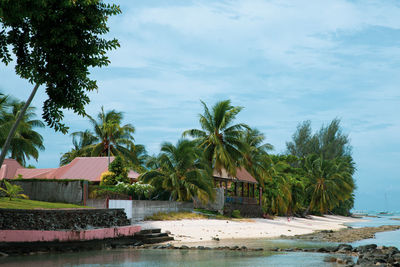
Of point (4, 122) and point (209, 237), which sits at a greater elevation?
point (4, 122)

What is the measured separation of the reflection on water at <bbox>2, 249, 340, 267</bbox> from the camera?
12906mm

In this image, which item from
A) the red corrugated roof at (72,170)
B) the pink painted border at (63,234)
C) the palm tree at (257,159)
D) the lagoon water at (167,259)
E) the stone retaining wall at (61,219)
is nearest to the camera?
the lagoon water at (167,259)

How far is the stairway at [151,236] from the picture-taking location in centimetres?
1964

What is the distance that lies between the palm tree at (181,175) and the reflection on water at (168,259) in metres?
11.7

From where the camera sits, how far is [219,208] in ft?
109

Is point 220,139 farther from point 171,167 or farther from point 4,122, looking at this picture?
point 4,122

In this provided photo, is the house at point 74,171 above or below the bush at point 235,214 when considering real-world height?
above

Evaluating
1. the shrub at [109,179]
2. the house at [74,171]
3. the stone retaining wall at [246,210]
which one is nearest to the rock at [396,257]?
the shrub at [109,179]

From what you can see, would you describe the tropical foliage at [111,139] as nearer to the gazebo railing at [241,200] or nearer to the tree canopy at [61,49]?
the gazebo railing at [241,200]

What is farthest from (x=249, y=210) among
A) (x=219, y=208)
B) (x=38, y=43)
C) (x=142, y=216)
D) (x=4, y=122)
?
(x=38, y=43)

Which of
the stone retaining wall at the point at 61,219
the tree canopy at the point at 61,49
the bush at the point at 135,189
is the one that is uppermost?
the tree canopy at the point at 61,49

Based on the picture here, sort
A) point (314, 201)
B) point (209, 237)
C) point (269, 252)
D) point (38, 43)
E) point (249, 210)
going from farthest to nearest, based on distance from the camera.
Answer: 1. point (314, 201)
2. point (249, 210)
3. point (209, 237)
4. point (269, 252)
5. point (38, 43)

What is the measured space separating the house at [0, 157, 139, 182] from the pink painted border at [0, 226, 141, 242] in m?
12.9

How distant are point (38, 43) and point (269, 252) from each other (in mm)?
10483
